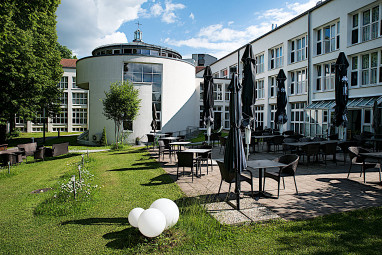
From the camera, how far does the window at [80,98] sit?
38.3m

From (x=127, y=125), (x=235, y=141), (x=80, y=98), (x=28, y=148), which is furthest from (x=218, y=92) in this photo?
(x=235, y=141)

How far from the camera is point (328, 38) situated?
17.8 metres

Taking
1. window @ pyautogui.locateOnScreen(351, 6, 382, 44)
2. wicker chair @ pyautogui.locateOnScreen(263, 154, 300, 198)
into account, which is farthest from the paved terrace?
window @ pyautogui.locateOnScreen(351, 6, 382, 44)

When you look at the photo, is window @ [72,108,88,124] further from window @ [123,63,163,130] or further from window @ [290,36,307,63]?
window @ [290,36,307,63]

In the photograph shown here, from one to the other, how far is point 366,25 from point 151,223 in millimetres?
17765

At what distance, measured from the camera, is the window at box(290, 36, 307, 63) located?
66.1 feet

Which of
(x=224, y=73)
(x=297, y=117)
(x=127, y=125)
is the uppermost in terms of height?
(x=224, y=73)

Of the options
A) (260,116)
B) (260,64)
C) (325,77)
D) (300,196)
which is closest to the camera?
(300,196)

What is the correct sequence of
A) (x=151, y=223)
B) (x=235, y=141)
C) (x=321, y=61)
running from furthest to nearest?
(x=321, y=61), (x=235, y=141), (x=151, y=223)

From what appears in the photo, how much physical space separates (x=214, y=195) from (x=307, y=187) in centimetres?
246

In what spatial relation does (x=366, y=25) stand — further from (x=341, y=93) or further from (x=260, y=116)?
(x=260, y=116)

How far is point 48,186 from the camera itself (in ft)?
24.0

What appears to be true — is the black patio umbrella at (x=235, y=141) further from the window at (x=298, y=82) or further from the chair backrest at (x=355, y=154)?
the window at (x=298, y=82)

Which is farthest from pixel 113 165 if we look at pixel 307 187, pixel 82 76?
pixel 82 76
